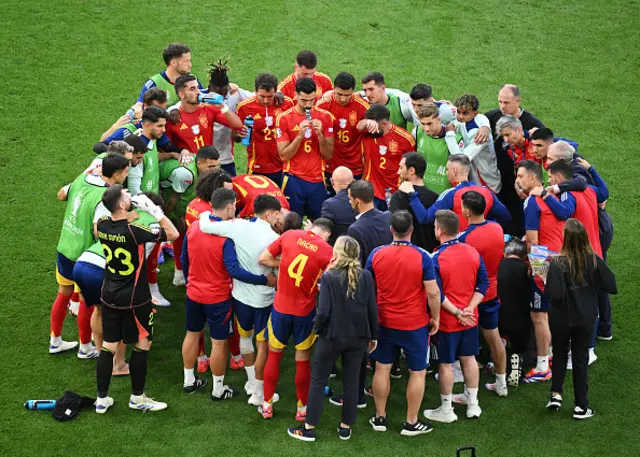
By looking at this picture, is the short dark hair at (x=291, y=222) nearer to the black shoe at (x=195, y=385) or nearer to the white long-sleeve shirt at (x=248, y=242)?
the white long-sleeve shirt at (x=248, y=242)

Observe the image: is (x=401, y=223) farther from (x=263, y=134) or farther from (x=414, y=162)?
(x=263, y=134)

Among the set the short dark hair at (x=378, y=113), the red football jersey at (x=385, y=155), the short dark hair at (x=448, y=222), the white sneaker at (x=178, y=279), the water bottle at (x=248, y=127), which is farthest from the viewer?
the white sneaker at (x=178, y=279)

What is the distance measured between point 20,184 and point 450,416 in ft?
21.5

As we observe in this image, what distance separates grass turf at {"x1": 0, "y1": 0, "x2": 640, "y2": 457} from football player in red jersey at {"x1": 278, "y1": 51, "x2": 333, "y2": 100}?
2.74 m

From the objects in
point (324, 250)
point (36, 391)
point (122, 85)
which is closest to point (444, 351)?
point (324, 250)

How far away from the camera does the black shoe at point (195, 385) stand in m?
7.90

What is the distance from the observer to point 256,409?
768 centimetres

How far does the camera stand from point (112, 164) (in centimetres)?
791

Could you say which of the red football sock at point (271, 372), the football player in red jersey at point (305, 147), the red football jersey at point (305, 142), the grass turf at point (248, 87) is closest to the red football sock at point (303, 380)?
the red football sock at point (271, 372)

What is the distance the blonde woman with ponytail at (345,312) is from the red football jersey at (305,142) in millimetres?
2644

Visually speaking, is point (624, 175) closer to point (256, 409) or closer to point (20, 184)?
point (256, 409)

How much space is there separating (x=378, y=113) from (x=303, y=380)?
10.2ft

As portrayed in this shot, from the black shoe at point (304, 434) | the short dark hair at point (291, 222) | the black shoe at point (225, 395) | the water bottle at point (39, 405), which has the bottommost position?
the water bottle at point (39, 405)

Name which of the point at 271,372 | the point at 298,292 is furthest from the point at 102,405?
the point at 298,292
